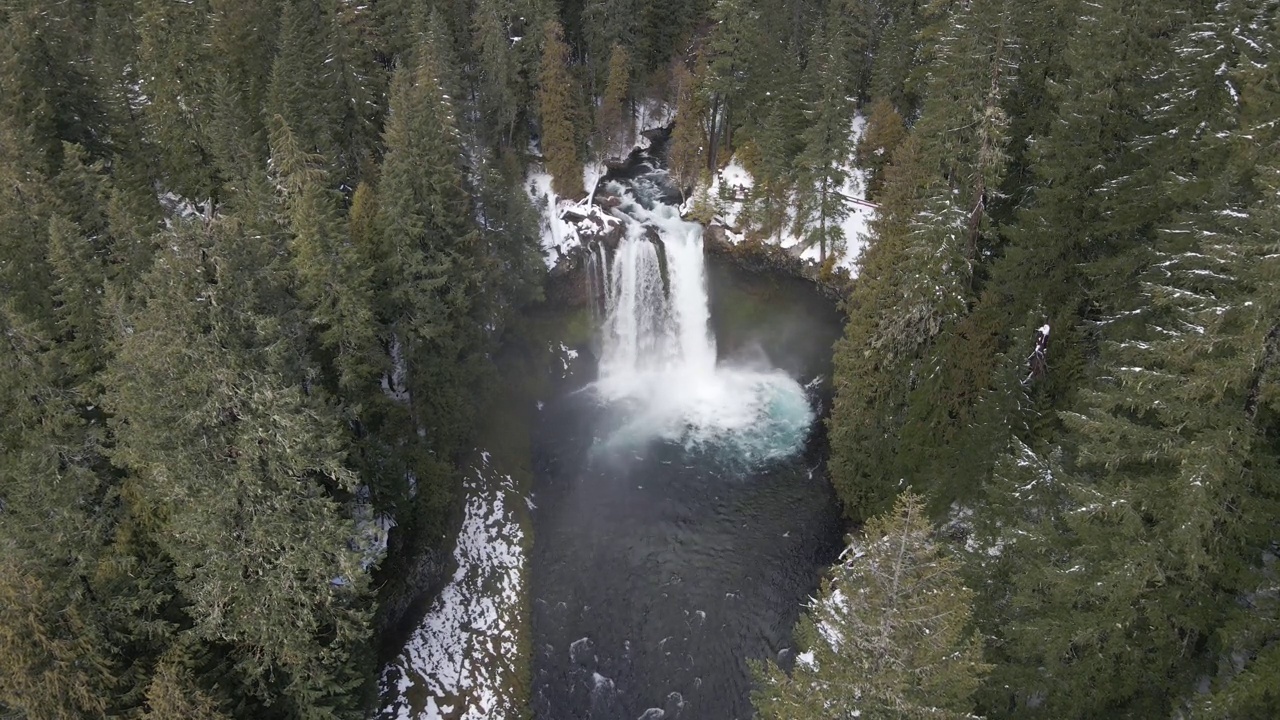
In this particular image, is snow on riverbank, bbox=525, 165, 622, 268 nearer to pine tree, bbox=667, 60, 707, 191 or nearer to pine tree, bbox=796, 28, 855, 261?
pine tree, bbox=667, 60, 707, 191

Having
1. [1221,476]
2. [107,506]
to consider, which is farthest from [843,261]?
[107,506]

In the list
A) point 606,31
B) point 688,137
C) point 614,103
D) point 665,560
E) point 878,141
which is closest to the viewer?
point 665,560

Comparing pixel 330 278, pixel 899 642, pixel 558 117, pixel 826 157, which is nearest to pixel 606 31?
pixel 558 117

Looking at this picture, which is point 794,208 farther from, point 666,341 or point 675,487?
point 675,487

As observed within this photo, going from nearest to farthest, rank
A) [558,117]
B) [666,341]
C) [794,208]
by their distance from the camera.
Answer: [794,208] < [666,341] < [558,117]

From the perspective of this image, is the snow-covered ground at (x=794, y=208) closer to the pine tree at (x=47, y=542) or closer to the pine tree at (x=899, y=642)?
the pine tree at (x=899, y=642)

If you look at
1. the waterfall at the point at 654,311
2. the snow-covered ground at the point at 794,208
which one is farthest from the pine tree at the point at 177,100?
the snow-covered ground at the point at 794,208
